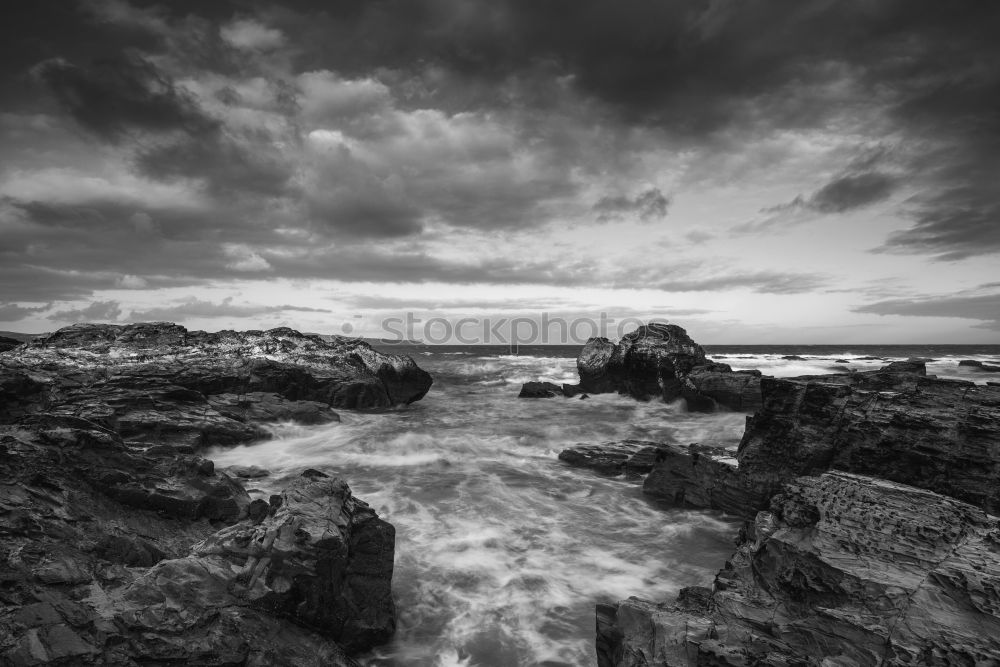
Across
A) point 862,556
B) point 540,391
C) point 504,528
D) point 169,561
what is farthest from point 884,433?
point 540,391

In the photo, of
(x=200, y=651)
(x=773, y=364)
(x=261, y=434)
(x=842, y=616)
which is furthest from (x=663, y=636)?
(x=773, y=364)

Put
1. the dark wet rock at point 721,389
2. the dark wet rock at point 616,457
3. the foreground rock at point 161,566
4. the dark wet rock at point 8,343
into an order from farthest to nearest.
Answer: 1. the dark wet rock at point 721,389
2. the dark wet rock at point 8,343
3. the dark wet rock at point 616,457
4. the foreground rock at point 161,566

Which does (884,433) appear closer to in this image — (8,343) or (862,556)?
(862,556)

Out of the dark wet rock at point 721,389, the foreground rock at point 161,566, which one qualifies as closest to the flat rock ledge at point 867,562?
the foreground rock at point 161,566

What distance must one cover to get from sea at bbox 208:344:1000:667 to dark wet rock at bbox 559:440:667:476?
42cm

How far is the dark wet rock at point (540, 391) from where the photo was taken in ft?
101

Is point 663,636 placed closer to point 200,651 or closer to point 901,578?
point 901,578

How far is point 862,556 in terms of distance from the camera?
451 cm

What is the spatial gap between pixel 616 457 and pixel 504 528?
17.9ft

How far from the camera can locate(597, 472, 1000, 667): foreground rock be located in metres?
3.66

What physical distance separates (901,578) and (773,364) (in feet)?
179

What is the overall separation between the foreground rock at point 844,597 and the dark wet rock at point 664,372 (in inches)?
735

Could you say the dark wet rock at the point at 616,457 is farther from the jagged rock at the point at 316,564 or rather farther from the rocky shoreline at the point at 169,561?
the rocky shoreline at the point at 169,561

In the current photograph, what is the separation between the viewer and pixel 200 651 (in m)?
4.20
